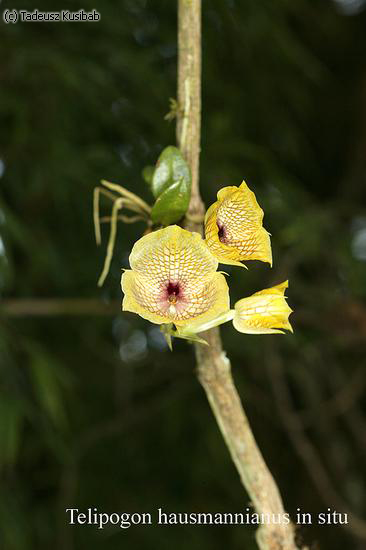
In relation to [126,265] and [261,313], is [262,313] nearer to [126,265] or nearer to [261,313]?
[261,313]

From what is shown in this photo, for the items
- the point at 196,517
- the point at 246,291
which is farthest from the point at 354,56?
the point at 196,517

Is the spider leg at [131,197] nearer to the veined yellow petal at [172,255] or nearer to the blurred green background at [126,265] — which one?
the veined yellow petal at [172,255]

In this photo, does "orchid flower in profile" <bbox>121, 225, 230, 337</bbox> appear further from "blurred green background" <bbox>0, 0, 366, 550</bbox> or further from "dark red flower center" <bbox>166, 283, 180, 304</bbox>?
"blurred green background" <bbox>0, 0, 366, 550</bbox>

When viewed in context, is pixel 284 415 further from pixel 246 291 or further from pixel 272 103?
pixel 272 103

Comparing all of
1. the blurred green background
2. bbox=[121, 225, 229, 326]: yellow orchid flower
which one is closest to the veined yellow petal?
bbox=[121, 225, 229, 326]: yellow orchid flower

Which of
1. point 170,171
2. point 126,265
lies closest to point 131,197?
point 170,171

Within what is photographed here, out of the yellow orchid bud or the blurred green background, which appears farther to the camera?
the blurred green background

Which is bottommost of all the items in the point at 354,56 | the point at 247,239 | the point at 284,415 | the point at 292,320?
the point at 247,239
